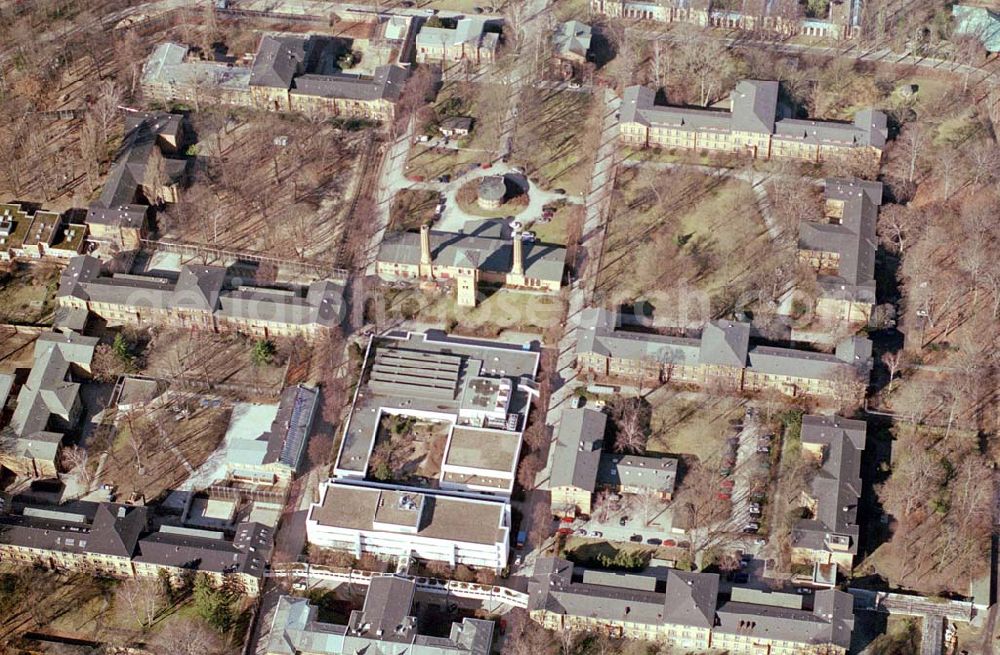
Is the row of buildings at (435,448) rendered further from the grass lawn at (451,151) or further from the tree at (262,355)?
the grass lawn at (451,151)

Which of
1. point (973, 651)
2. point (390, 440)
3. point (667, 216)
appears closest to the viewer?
point (973, 651)

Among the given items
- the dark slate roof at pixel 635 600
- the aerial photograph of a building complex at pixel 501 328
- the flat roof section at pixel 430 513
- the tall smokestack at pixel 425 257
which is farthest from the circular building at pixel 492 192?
the dark slate roof at pixel 635 600

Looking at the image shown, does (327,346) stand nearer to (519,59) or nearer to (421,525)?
(421,525)

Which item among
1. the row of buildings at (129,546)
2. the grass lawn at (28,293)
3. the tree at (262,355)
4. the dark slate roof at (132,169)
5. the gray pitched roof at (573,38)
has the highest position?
the gray pitched roof at (573,38)

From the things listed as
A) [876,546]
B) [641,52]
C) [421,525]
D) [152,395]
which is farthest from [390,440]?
[641,52]

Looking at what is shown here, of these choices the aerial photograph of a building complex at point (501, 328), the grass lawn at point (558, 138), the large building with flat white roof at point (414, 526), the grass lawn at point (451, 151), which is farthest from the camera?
the grass lawn at point (451, 151)

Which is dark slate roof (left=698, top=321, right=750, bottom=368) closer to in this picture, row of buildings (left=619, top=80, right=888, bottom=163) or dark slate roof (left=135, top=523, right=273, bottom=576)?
row of buildings (left=619, top=80, right=888, bottom=163)

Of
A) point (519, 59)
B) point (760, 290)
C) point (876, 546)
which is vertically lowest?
point (876, 546)

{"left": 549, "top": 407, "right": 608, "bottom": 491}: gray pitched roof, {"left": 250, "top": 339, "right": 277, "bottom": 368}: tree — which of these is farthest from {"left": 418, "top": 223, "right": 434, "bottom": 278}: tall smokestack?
{"left": 549, "top": 407, "right": 608, "bottom": 491}: gray pitched roof
